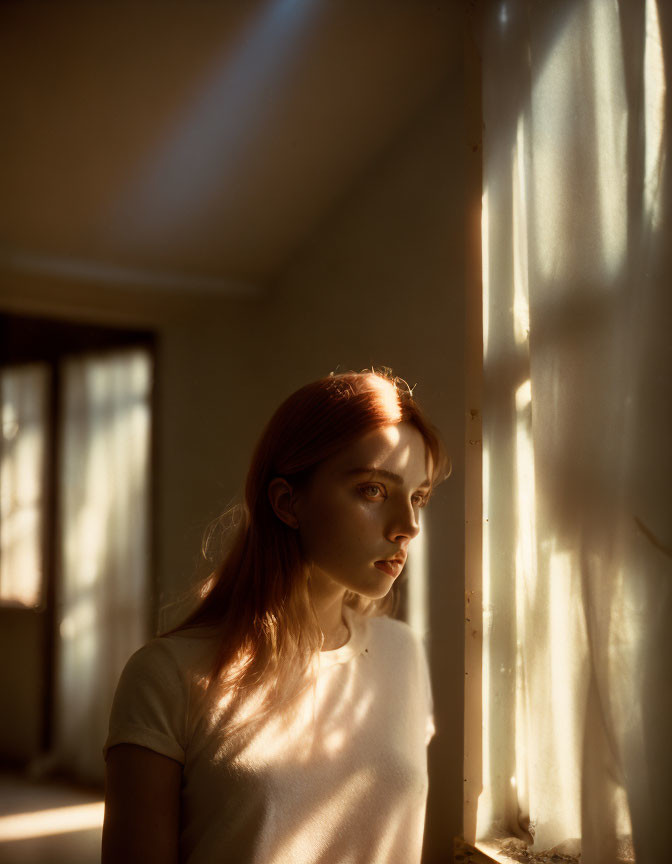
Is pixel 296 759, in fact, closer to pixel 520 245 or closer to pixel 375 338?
pixel 375 338

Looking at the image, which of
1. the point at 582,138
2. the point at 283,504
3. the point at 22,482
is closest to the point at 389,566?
the point at 283,504

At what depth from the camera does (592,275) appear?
1117mm

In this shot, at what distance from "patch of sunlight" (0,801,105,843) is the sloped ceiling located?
1208 mm

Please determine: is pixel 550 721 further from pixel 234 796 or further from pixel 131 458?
pixel 131 458

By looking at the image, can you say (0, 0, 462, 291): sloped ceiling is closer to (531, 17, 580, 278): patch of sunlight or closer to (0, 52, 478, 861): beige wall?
(0, 52, 478, 861): beige wall

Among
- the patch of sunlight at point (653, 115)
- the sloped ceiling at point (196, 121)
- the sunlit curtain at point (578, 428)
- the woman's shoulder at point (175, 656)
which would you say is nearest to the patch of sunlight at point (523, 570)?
the sunlit curtain at point (578, 428)

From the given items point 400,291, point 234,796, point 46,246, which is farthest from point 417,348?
point 46,246

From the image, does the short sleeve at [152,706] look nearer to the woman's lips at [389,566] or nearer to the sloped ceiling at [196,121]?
the woman's lips at [389,566]

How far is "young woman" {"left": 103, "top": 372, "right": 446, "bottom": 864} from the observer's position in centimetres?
99

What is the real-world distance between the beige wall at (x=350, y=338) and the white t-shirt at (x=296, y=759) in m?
0.26

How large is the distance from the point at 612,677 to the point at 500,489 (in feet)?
1.24

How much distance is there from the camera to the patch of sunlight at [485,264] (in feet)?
4.46

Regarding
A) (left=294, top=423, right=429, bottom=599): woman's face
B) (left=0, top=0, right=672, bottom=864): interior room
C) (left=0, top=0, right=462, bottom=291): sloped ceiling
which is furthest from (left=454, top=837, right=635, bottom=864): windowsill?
(left=0, top=0, right=462, bottom=291): sloped ceiling

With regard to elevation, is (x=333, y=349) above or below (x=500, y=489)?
above
